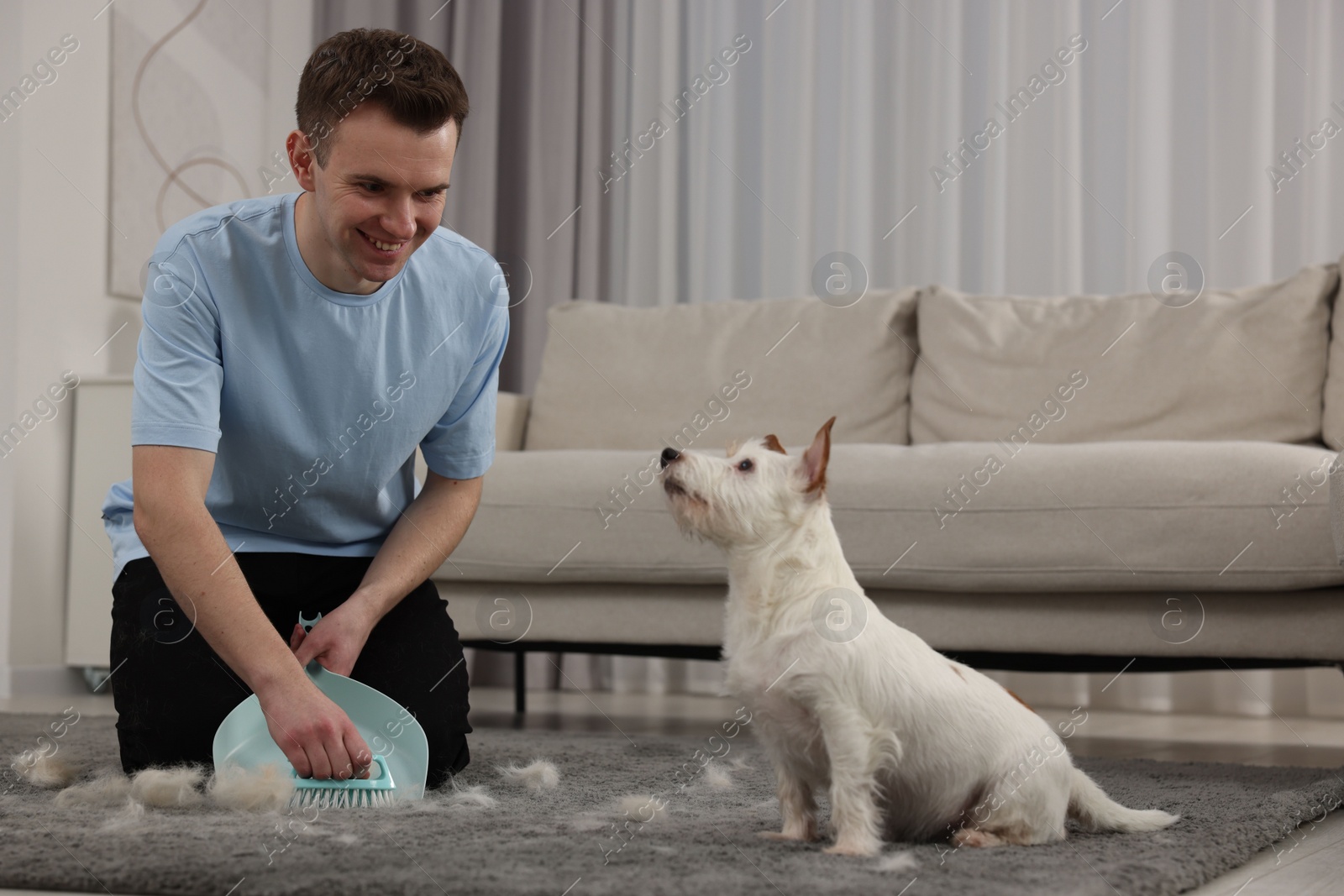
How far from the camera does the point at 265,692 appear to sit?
1379 mm

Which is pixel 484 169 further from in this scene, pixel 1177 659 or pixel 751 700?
pixel 751 700

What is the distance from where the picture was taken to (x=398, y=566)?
1.72m

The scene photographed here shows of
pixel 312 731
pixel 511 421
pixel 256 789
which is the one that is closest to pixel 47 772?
pixel 256 789

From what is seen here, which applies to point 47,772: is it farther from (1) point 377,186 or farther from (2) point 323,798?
(1) point 377,186

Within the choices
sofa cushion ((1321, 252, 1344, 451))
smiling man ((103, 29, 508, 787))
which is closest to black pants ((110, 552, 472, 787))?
smiling man ((103, 29, 508, 787))

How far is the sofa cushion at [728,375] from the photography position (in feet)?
10.2

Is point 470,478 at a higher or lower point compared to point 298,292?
lower

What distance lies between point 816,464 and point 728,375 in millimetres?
1890

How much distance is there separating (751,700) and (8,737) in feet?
5.05

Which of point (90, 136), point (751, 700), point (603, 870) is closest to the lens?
point (603, 870)

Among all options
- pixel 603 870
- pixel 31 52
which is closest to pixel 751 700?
pixel 603 870

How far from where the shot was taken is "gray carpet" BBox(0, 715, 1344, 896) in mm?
1094

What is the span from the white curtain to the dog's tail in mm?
2214

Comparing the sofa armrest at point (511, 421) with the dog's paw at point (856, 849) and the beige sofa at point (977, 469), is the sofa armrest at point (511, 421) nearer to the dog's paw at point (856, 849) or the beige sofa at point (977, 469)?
the beige sofa at point (977, 469)
